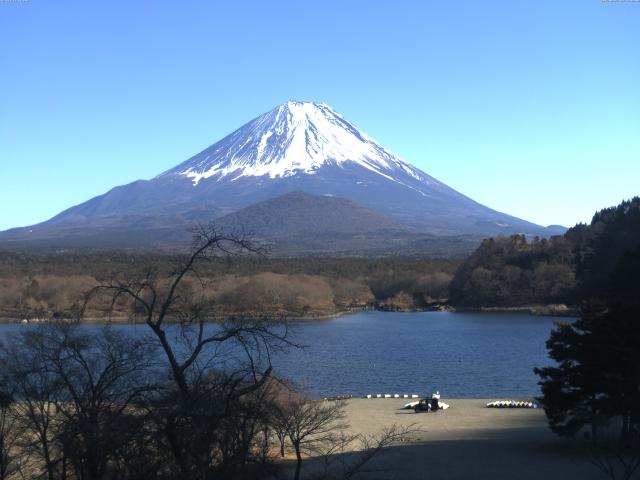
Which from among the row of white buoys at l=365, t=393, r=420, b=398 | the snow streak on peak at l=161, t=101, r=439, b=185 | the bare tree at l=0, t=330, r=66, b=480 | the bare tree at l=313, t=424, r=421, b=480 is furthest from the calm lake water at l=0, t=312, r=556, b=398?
the snow streak on peak at l=161, t=101, r=439, b=185

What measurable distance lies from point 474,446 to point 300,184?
157m

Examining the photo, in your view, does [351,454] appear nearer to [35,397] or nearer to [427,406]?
[35,397]

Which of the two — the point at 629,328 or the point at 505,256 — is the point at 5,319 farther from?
the point at 629,328

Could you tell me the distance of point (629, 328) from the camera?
1427 centimetres

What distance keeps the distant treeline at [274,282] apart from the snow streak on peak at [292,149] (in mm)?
97239

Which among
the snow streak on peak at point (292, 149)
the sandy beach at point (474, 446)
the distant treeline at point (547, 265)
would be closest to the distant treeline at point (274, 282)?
the distant treeline at point (547, 265)

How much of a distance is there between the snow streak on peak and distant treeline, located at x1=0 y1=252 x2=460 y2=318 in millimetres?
97239

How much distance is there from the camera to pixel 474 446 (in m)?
16.2

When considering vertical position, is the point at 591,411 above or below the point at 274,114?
below

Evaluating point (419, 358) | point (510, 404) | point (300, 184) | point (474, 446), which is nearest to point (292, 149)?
point (300, 184)

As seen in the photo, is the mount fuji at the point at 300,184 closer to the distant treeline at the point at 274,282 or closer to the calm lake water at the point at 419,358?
the distant treeline at the point at 274,282

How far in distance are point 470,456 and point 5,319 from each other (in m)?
39.5

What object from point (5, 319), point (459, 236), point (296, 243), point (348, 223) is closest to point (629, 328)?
point (5, 319)

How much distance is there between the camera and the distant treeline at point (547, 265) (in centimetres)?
5531
